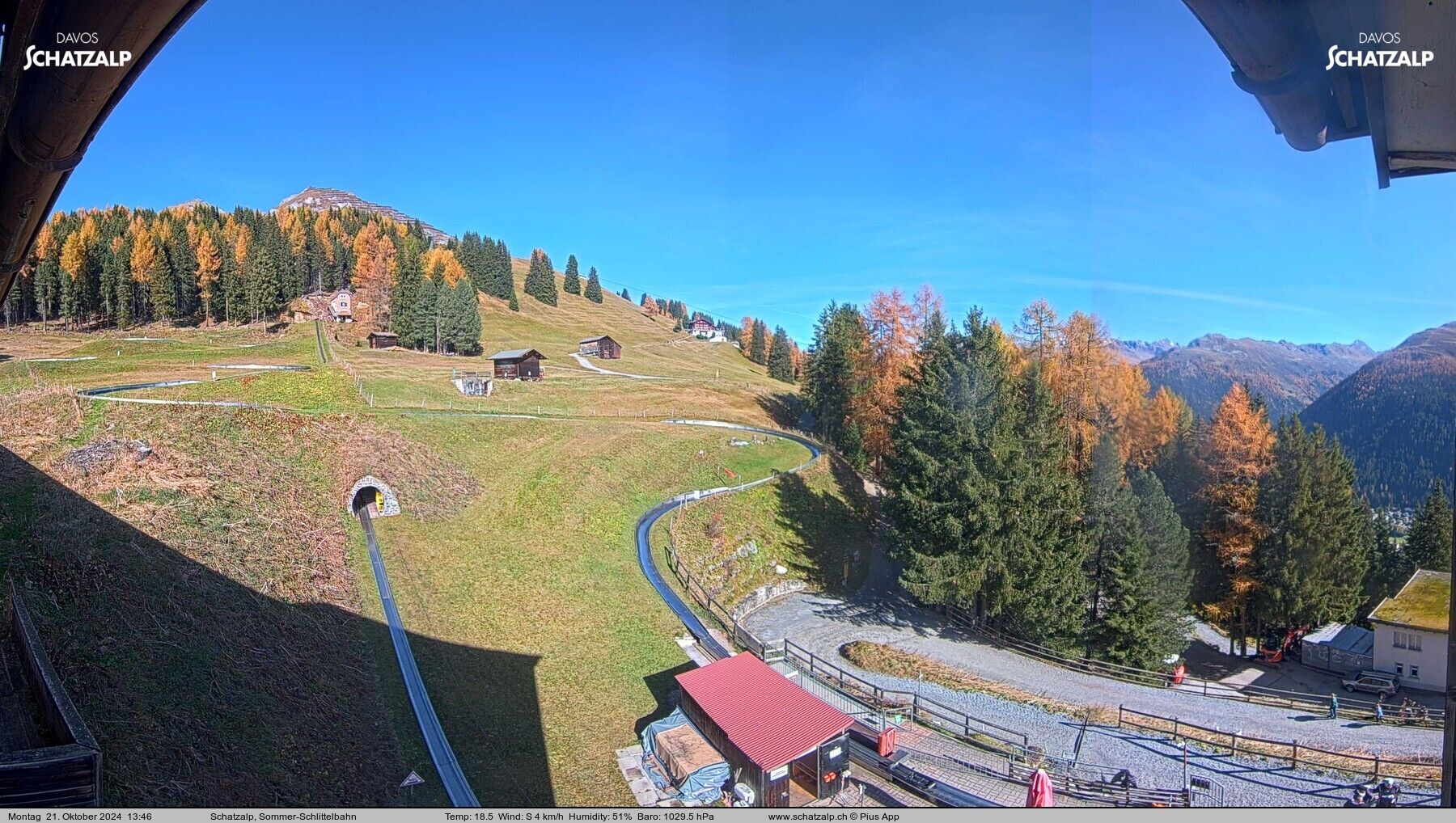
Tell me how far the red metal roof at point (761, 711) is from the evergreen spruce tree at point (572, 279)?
11702cm

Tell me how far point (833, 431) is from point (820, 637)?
75.5ft

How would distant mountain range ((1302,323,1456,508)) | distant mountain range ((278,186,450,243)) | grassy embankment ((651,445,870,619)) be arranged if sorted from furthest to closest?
1. distant mountain range ((278,186,450,243))
2. grassy embankment ((651,445,870,619))
3. distant mountain range ((1302,323,1456,508))

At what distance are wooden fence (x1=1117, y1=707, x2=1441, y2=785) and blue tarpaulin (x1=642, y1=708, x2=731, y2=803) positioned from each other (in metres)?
10.6

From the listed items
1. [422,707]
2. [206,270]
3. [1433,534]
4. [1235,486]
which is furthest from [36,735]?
[206,270]

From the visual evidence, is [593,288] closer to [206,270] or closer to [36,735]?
[206,270]

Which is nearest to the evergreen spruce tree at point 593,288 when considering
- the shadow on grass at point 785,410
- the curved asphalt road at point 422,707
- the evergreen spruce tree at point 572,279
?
the evergreen spruce tree at point 572,279

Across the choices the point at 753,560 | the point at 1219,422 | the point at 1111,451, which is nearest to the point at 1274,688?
the point at 1219,422

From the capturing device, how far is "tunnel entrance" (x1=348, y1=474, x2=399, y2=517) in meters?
20.6

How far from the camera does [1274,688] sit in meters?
19.5

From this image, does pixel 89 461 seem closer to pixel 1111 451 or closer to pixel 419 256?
pixel 1111 451

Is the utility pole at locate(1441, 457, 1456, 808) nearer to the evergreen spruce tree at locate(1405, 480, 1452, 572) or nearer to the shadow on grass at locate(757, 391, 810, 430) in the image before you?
the evergreen spruce tree at locate(1405, 480, 1452, 572)

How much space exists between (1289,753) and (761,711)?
11848 mm

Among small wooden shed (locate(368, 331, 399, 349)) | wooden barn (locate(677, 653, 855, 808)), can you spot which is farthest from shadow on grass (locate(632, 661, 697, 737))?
small wooden shed (locate(368, 331, 399, 349))

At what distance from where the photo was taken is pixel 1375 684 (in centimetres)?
1858
